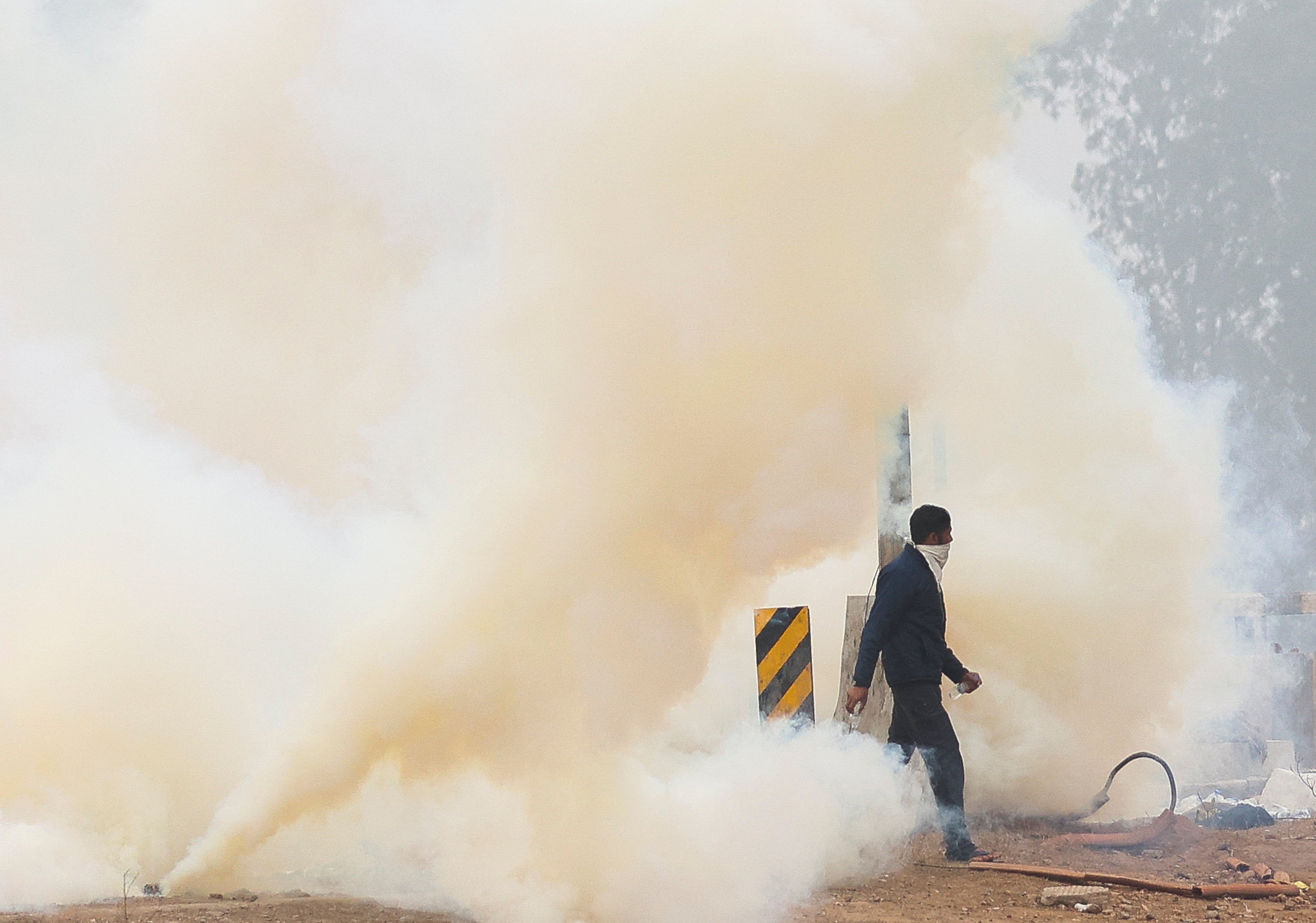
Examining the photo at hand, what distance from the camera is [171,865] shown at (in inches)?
265

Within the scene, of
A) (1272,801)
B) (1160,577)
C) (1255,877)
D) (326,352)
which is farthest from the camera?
(326,352)

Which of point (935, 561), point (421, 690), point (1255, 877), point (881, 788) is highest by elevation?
point (935, 561)

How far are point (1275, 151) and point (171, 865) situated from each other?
22293 millimetres

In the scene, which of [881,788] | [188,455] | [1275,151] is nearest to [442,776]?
[881,788]

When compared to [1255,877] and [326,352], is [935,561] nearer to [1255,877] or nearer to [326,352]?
[1255,877]

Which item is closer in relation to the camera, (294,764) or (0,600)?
(294,764)

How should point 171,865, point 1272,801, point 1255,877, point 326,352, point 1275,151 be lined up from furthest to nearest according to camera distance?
point 1275,151 → point 326,352 → point 1272,801 → point 171,865 → point 1255,877

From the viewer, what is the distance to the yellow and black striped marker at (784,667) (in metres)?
7.27

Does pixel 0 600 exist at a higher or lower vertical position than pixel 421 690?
higher

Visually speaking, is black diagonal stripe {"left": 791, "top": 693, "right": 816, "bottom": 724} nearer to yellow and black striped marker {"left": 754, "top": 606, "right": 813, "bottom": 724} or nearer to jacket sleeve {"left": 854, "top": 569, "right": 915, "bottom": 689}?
yellow and black striped marker {"left": 754, "top": 606, "right": 813, "bottom": 724}

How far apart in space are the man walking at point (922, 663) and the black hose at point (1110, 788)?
118 cm

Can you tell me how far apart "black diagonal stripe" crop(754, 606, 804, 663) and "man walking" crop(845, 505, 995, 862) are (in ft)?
1.36

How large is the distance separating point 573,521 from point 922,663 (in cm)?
190

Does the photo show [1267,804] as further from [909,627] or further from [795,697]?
[795,697]
